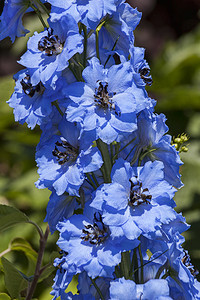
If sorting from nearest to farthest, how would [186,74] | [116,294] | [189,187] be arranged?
[116,294] < [189,187] < [186,74]

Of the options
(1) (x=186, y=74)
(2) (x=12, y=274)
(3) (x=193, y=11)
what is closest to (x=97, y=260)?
(2) (x=12, y=274)

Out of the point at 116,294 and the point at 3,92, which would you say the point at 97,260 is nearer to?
the point at 116,294

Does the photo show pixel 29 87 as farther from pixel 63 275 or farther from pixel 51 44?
pixel 63 275

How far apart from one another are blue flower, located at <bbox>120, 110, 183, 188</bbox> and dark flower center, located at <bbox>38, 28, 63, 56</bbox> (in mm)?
140

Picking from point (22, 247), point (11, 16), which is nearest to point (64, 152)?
point (11, 16)

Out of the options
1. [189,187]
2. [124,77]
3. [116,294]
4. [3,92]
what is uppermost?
[124,77]

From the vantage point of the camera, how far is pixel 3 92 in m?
2.10

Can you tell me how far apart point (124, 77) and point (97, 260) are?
0.23 metres

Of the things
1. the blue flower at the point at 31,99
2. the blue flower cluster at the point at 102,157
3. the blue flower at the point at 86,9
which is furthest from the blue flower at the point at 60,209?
the blue flower at the point at 86,9

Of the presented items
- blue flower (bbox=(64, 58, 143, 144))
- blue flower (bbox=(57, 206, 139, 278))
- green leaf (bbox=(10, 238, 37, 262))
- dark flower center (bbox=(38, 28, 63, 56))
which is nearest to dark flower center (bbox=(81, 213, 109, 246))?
blue flower (bbox=(57, 206, 139, 278))

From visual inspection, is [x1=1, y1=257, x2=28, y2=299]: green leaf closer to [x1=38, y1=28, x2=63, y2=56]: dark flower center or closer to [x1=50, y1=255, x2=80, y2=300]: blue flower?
[x1=50, y1=255, x2=80, y2=300]: blue flower

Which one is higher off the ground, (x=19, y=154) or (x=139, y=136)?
(x=139, y=136)

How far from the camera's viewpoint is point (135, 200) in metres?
0.58

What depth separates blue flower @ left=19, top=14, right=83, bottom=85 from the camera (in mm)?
575
